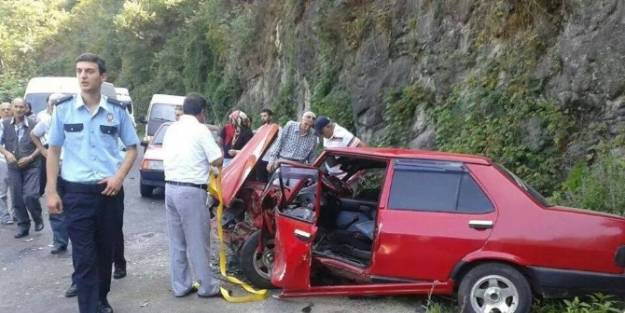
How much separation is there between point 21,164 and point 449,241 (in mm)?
6258

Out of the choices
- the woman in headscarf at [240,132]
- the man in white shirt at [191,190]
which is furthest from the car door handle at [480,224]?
the woman in headscarf at [240,132]

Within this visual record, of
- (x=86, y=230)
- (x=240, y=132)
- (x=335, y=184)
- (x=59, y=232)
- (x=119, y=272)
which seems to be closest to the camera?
(x=86, y=230)

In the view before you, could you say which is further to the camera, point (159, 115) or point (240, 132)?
point (159, 115)

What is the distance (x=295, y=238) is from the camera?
6.16 meters

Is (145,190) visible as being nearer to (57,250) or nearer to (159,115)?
(57,250)

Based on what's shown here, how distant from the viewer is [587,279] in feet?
17.9

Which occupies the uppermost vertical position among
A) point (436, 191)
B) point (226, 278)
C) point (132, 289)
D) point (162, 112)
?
point (436, 191)

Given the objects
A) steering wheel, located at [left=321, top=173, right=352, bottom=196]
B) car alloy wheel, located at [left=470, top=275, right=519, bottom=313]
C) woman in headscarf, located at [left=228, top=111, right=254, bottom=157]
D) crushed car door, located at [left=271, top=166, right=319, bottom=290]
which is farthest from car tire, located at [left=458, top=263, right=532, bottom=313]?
woman in headscarf, located at [left=228, top=111, right=254, bottom=157]

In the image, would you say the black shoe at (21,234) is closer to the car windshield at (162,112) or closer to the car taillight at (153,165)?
the car taillight at (153,165)

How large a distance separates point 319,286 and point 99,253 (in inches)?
78.4

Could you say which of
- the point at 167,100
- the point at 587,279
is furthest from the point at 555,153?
the point at 167,100

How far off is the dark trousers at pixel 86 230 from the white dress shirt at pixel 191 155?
883mm

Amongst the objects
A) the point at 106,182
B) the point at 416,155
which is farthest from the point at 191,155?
the point at 416,155

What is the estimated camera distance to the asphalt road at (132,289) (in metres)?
6.23
